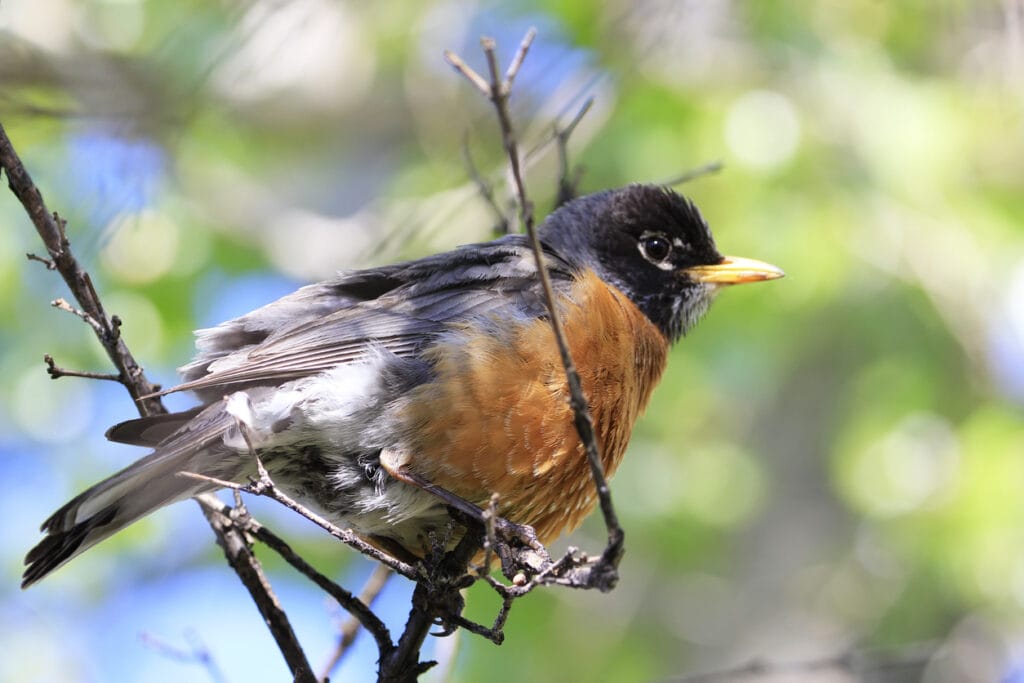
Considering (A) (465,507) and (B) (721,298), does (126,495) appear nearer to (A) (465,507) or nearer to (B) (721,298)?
(A) (465,507)

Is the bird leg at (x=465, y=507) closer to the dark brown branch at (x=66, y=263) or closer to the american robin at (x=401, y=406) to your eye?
the american robin at (x=401, y=406)

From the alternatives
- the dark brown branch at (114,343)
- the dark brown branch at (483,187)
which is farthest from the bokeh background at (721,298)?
the dark brown branch at (114,343)

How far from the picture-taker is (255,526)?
7.50 feet

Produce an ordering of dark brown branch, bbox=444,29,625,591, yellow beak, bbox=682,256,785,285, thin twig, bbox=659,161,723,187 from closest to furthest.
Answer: dark brown branch, bbox=444,29,625,591, thin twig, bbox=659,161,723,187, yellow beak, bbox=682,256,785,285

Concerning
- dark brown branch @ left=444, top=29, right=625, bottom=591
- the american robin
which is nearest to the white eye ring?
the american robin

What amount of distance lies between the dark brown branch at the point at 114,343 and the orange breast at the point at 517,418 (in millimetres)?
421

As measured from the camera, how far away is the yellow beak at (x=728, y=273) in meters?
3.36

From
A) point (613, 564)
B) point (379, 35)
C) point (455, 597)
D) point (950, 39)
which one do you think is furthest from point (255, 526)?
point (379, 35)

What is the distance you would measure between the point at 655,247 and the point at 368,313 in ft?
3.57

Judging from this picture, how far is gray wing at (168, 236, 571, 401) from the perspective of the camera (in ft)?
8.44

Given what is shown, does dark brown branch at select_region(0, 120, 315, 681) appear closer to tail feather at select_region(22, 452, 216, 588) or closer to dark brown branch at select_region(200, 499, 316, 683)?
dark brown branch at select_region(200, 499, 316, 683)

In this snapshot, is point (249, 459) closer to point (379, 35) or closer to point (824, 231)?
point (824, 231)

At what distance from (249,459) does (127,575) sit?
12.8ft

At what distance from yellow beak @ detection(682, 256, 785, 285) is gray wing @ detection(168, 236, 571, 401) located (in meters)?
0.58
